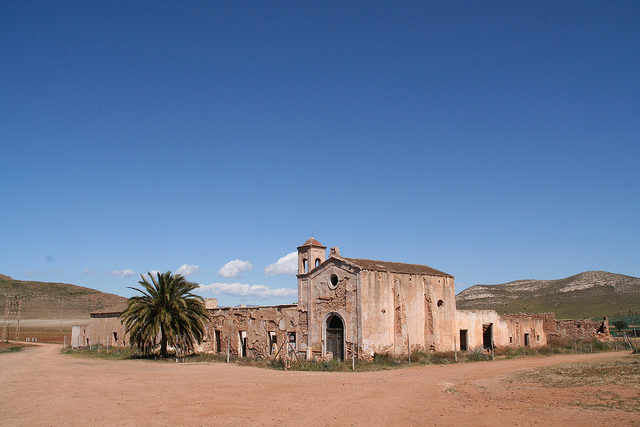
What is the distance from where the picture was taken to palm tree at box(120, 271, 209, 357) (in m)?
32.2

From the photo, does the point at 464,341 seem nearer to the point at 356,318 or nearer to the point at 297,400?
the point at 356,318

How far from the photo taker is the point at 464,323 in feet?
113

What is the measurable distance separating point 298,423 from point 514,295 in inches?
3329

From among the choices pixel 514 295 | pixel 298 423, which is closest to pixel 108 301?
pixel 514 295

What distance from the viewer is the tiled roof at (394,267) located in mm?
29534

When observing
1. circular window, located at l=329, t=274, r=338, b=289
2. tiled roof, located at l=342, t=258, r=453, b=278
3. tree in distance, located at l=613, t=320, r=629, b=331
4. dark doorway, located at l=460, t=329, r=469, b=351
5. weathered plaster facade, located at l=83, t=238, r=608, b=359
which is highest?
tiled roof, located at l=342, t=258, r=453, b=278

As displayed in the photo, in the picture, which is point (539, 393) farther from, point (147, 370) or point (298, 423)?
point (147, 370)

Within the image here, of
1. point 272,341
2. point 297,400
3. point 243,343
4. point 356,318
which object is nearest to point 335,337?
point 356,318

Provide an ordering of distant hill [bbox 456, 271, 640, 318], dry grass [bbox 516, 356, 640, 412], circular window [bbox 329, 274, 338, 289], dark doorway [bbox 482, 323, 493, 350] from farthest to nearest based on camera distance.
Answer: distant hill [bbox 456, 271, 640, 318] → dark doorway [bbox 482, 323, 493, 350] → circular window [bbox 329, 274, 338, 289] → dry grass [bbox 516, 356, 640, 412]

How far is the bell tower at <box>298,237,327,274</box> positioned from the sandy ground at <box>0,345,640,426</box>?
967 centimetres

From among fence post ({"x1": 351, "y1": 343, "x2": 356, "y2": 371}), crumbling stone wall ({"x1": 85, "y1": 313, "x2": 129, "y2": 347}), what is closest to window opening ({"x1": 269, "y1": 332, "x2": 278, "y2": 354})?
fence post ({"x1": 351, "y1": 343, "x2": 356, "y2": 371})

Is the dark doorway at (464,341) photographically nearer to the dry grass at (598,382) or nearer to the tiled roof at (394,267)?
the tiled roof at (394,267)

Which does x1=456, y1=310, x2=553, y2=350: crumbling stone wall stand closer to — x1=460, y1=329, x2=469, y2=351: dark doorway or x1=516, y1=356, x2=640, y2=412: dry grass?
x1=460, y1=329, x2=469, y2=351: dark doorway

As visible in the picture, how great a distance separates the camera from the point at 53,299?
378ft
